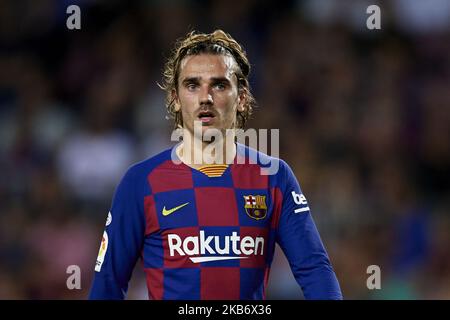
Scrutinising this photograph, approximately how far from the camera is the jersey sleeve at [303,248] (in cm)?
402

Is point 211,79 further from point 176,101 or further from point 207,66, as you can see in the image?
point 176,101

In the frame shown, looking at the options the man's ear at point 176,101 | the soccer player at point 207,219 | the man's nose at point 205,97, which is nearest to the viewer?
the soccer player at point 207,219

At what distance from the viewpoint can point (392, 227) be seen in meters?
7.65

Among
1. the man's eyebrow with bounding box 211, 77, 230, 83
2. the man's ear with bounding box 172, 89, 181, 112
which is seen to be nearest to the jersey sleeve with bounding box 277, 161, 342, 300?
the man's eyebrow with bounding box 211, 77, 230, 83

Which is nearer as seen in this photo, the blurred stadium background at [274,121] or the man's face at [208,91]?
the man's face at [208,91]

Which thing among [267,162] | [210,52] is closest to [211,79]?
[210,52]

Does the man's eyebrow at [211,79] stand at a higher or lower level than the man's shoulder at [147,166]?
higher

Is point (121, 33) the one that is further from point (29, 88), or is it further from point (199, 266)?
point (199, 266)

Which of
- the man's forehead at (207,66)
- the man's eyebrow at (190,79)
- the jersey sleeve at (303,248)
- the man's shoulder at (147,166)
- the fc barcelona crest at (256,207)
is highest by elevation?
the man's forehead at (207,66)

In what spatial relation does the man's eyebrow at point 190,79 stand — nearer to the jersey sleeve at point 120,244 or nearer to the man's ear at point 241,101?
the man's ear at point 241,101

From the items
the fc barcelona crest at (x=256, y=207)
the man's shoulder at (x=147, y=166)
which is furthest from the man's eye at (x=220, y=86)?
the fc barcelona crest at (x=256, y=207)
